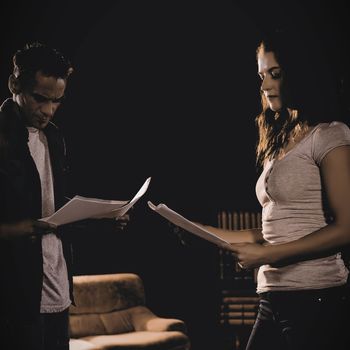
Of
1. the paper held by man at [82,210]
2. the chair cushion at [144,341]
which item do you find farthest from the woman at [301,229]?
the chair cushion at [144,341]

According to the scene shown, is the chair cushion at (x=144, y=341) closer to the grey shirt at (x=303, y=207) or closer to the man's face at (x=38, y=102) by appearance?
the man's face at (x=38, y=102)

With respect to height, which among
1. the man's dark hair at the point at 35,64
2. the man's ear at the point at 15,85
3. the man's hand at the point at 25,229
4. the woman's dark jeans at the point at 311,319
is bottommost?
the woman's dark jeans at the point at 311,319

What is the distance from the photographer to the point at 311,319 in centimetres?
171

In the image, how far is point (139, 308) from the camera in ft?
20.7

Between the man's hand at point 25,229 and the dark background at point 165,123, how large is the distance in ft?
10.5

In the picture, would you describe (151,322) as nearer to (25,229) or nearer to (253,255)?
(25,229)

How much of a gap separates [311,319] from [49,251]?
1048 millimetres

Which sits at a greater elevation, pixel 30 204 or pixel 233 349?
pixel 30 204

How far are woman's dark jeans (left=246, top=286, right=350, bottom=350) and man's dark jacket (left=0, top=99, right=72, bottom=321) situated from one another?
852 millimetres

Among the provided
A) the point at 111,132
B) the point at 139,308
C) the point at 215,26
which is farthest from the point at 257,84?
the point at 139,308

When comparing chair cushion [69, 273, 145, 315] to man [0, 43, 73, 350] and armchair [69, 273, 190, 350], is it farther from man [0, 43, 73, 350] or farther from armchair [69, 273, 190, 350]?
man [0, 43, 73, 350]

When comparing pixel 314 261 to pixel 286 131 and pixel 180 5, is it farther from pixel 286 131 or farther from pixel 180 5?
pixel 180 5

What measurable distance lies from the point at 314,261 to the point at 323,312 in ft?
0.47

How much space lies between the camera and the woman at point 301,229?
171cm
